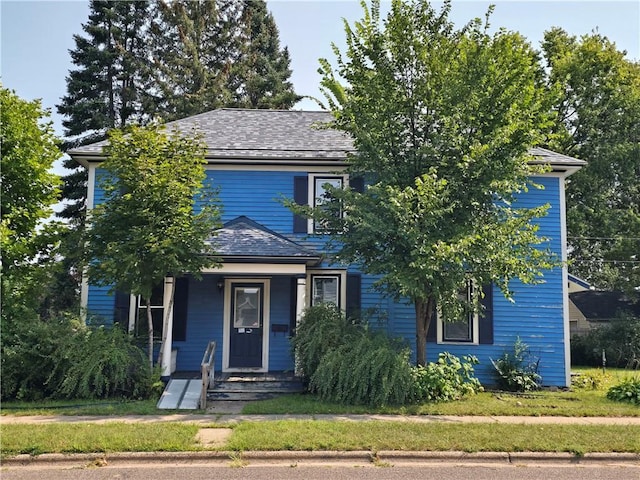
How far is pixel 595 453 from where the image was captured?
22.7 ft

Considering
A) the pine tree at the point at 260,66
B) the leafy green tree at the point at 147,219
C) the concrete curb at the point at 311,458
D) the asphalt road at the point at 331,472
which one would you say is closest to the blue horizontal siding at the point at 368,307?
the leafy green tree at the point at 147,219

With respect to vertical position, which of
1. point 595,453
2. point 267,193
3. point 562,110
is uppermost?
point 562,110

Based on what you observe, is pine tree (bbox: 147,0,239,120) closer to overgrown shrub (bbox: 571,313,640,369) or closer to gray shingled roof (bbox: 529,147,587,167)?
gray shingled roof (bbox: 529,147,587,167)

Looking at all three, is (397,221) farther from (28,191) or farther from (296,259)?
(28,191)

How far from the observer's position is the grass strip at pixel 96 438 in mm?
6762

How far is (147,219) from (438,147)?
6368 millimetres

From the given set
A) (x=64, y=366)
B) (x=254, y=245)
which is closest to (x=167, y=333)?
(x=64, y=366)

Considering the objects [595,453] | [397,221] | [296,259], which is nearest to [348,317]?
[296,259]

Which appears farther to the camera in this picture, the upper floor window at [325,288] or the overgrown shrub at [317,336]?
the upper floor window at [325,288]

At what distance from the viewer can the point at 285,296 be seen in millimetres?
13438

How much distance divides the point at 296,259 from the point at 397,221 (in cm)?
281

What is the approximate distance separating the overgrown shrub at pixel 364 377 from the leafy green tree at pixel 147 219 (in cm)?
355

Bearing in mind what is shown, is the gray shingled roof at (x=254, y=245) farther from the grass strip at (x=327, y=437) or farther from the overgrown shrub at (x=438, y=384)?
the grass strip at (x=327, y=437)

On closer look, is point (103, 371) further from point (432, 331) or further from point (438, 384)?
point (432, 331)
